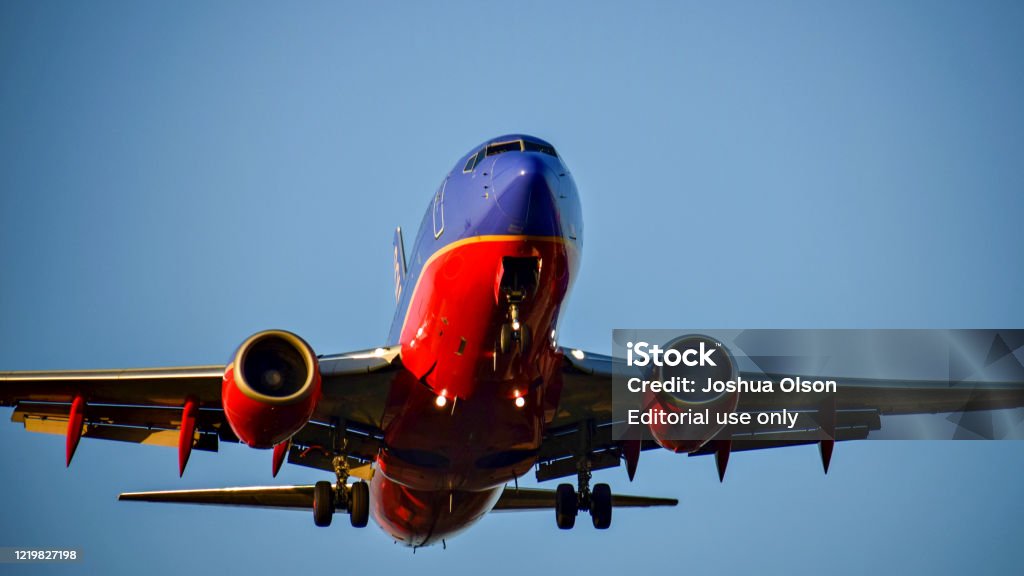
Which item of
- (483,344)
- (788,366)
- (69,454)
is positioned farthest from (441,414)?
(788,366)

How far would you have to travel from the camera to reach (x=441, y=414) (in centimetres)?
2192

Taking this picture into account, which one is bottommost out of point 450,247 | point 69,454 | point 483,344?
point 69,454

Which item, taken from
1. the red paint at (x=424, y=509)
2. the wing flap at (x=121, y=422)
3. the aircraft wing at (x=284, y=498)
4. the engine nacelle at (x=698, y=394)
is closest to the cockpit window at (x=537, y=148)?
the engine nacelle at (x=698, y=394)

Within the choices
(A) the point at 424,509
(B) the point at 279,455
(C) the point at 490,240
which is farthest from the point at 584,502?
(C) the point at 490,240

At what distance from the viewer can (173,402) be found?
75.9 feet

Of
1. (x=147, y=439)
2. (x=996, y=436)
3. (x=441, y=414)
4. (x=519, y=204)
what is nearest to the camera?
(x=519, y=204)

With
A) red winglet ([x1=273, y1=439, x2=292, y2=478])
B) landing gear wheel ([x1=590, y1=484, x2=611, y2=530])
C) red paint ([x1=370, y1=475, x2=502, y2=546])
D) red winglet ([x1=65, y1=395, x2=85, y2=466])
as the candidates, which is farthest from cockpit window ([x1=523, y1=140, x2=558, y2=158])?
red winglet ([x1=65, y1=395, x2=85, y2=466])

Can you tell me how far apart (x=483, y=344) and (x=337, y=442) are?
479 centimetres

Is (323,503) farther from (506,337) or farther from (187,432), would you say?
(506,337)

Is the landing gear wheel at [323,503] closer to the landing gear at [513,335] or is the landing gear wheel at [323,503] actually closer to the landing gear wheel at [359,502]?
the landing gear wheel at [359,502]

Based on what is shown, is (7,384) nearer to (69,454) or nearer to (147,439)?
(69,454)

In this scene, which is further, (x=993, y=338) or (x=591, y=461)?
(x=993, y=338)

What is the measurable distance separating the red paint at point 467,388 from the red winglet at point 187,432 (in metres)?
3.43

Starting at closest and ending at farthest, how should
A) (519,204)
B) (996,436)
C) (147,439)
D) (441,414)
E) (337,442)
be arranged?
(519,204) < (441,414) < (337,442) < (147,439) < (996,436)
